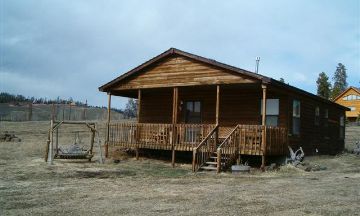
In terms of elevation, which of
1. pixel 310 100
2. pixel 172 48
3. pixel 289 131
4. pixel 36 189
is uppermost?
pixel 172 48

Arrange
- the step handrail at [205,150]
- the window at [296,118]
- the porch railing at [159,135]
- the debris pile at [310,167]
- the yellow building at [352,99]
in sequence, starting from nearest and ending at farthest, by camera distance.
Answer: the step handrail at [205,150] → the debris pile at [310,167] → the porch railing at [159,135] → the window at [296,118] → the yellow building at [352,99]

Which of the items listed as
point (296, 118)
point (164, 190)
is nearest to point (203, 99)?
point (296, 118)

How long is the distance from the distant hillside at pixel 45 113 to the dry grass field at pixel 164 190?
34.3 metres

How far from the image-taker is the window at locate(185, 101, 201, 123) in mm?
23438

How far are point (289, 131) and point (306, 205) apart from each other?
1091 cm

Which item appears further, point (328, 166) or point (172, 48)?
point (172, 48)

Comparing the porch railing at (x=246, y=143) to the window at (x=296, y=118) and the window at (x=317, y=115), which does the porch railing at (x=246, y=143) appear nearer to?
the window at (x=296, y=118)

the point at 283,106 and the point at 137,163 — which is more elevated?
the point at 283,106

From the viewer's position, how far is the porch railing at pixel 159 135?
64.6 feet

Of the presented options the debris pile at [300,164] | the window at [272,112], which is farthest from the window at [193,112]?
the debris pile at [300,164]

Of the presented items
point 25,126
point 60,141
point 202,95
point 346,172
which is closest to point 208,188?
point 346,172

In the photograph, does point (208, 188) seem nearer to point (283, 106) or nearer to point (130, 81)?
point (283, 106)

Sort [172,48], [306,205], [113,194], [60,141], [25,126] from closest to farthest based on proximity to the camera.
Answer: [306,205], [113,194], [172,48], [60,141], [25,126]

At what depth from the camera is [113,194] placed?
37.0ft
